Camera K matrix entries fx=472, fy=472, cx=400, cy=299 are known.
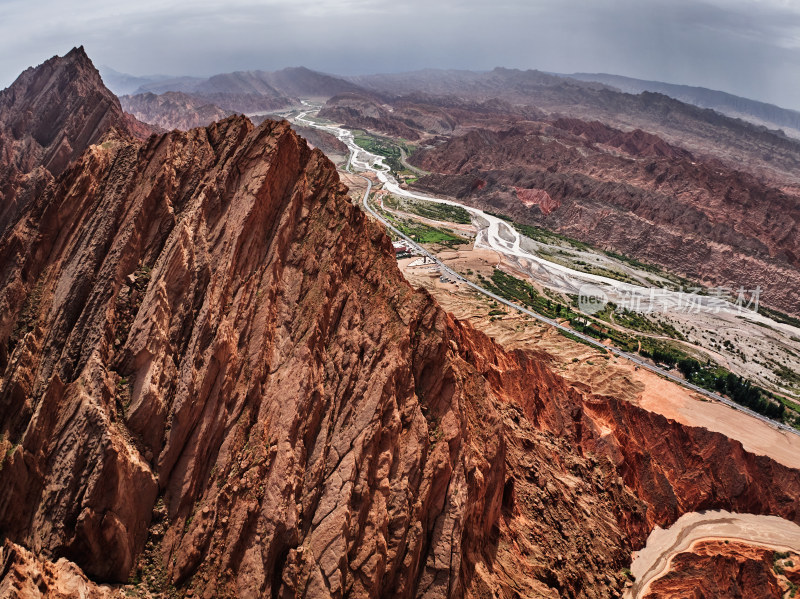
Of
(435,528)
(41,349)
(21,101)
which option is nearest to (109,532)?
(41,349)

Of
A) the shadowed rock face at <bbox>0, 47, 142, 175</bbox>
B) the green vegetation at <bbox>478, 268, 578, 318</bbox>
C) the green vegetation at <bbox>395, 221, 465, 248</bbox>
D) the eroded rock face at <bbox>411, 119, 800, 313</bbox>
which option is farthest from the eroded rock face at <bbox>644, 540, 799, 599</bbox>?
the shadowed rock face at <bbox>0, 47, 142, 175</bbox>

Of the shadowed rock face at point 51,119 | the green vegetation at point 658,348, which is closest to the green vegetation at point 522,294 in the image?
the green vegetation at point 658,348

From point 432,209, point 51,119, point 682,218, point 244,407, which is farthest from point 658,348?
point 51,119

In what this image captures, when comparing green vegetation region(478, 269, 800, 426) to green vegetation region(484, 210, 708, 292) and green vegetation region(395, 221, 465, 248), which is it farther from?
green vegetation region(395, 221, 465, 248)

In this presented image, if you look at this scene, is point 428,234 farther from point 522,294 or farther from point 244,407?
point 244,407

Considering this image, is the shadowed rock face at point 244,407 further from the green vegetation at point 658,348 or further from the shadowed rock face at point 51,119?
the shadowed rock face at point 51,119

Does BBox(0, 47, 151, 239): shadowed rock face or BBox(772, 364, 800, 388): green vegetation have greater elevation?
BBox(0, 47, 151, 239): shadowed rock face

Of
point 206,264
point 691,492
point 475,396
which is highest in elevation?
point 206,264

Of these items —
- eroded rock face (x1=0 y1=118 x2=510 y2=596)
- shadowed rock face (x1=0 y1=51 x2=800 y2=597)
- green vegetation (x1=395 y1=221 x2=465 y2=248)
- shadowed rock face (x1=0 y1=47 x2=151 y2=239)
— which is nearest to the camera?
shadowed rock face (x1=0 y1=51 x2=800 y2=597)

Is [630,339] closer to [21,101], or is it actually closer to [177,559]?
[177,559]
